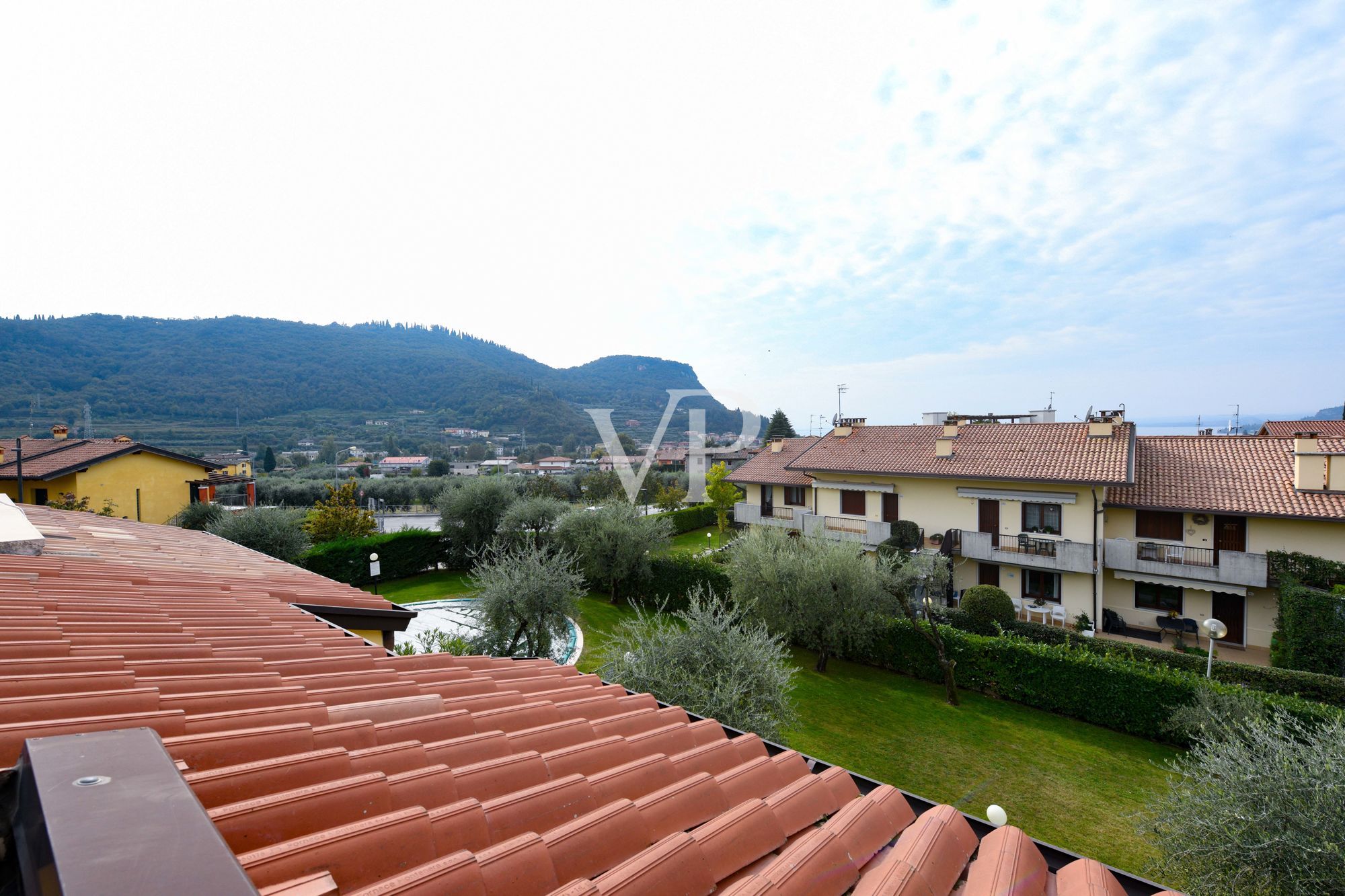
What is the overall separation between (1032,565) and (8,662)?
72.0 ft

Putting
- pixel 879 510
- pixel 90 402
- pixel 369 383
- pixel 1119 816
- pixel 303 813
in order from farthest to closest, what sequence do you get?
1. pixel 369 383
2. pixel 90 402
3. pixel 879 510
4. pixel 1119 816
5. pixel 303 813

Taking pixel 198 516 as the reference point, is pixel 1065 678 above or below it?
below

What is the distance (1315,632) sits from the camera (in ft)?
43.4

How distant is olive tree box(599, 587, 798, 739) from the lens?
7043mm

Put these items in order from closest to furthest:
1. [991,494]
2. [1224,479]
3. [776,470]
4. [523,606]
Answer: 1. [523,606]
2. [1224,479]
3. [991,494]
4. [776,470]

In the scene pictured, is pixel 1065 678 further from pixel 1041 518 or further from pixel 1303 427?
pixel 1303 427

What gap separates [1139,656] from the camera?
522 inches

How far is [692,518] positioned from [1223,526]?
78.1 ft

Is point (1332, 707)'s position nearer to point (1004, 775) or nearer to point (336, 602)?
point (1004, 775)

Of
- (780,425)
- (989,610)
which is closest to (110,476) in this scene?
(989,610)

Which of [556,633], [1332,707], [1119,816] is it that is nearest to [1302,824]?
[1119,816]

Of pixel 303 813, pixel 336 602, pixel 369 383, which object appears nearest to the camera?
pixel 303 813

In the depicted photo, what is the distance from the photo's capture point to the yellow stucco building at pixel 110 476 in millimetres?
23141

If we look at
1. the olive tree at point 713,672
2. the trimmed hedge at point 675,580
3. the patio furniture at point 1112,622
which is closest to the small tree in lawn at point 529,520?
the trimmed hedge at point 675,580
